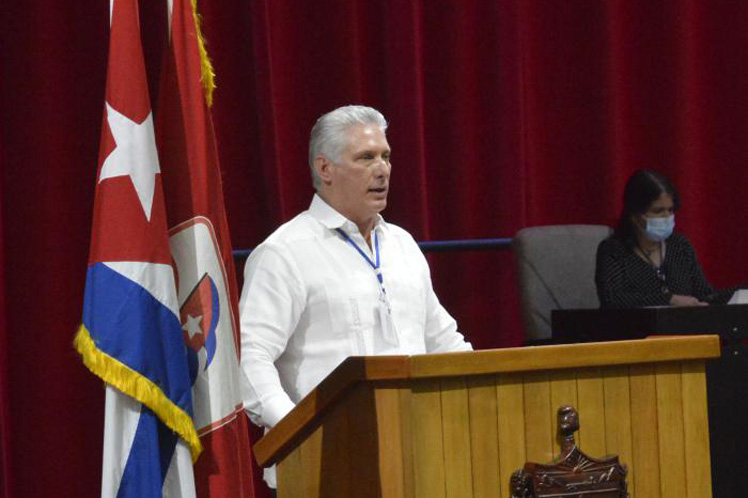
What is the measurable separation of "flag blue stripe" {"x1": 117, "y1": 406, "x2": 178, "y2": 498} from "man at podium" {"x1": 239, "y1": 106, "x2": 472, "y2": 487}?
0.41 meters

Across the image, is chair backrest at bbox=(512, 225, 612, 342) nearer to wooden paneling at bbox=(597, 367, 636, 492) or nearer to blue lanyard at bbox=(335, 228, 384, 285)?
blue lanyard at bbox=(335, 228, 384, 285)

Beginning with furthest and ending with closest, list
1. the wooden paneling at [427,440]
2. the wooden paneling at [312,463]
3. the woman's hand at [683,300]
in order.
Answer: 1. the woman's hand at [683,300]
2. the wooden paneling at [312,463]
3. the wooden paneling at [427,440]

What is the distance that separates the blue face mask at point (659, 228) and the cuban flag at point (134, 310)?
8.27 feet

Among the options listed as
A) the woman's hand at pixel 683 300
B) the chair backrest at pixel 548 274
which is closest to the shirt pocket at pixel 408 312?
the chair backrest at pixel 548 274

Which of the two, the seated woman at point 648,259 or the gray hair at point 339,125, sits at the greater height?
the gray hair at point 339,125

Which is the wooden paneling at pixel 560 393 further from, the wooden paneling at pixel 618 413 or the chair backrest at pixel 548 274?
the chair backrest at pixel 548 274

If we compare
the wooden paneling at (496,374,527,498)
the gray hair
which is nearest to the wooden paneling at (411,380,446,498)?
the wooden paneling at (496,374,527,498)

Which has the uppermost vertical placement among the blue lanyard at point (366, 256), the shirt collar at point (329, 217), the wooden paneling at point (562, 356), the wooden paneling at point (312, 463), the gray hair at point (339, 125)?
the gray hair at point (339, 125)

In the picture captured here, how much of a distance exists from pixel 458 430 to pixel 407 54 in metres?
2.89

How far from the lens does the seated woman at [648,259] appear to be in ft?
14.6

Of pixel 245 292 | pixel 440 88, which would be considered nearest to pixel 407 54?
pixel 440 88

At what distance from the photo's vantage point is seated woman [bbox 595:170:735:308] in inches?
175

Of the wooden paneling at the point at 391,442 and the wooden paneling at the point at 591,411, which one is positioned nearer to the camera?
the wooden paneling at the point at 391,442

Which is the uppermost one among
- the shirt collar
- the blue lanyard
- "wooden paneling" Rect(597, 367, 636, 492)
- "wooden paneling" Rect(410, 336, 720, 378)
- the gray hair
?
the gray hair
